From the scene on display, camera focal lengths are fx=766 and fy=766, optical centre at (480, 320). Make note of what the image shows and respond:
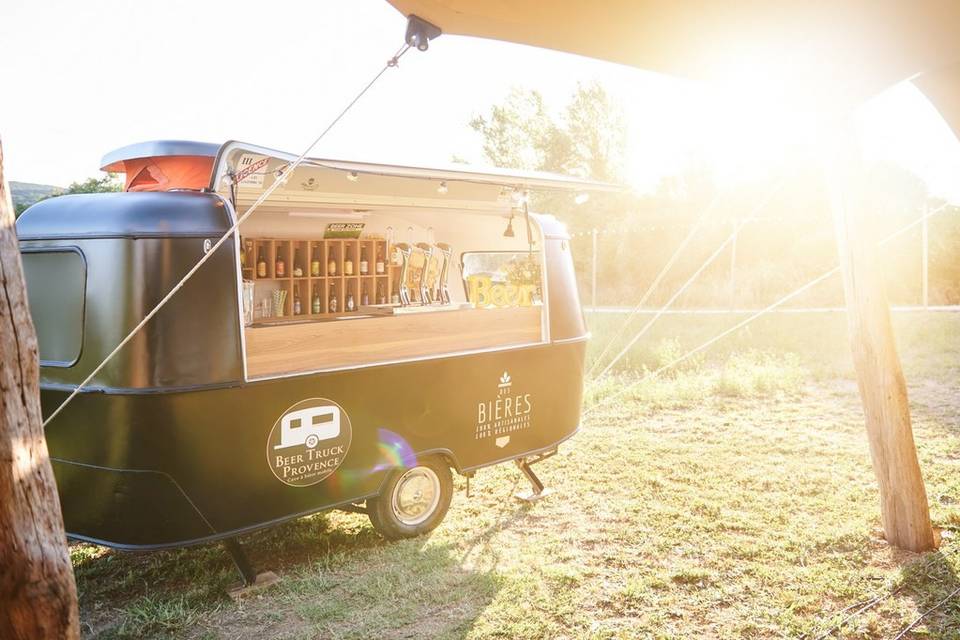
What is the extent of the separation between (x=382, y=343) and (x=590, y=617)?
1912 millimetres

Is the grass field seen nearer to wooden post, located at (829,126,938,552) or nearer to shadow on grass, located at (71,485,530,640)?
shadow on grass, located at (71,485,530,640)

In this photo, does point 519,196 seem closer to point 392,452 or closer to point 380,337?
point 380,337

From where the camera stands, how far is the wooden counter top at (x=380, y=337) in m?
4.04

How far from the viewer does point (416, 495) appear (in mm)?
4965

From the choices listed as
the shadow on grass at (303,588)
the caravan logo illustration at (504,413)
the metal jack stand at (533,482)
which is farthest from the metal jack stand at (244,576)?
the metal jack stand at (533,482)

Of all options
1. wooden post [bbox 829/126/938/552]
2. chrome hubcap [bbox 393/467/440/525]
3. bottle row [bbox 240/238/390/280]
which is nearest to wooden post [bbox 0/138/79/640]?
chrome hubcap [bbox 393/467/440/525]

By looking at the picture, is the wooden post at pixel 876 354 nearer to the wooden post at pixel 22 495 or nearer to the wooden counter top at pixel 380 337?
the wooden counter top at pixel 380 337

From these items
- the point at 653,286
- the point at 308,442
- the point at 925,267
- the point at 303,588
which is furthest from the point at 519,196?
the point at 925,267

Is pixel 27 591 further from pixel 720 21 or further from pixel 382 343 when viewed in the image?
pixel 720 21

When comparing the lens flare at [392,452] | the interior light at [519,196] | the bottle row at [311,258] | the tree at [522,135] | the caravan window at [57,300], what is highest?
the tree at [522,135]

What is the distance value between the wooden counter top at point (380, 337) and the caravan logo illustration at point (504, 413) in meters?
0.32

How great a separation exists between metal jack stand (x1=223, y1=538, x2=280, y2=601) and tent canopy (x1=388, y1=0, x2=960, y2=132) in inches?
121

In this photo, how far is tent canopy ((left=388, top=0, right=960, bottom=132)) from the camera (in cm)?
404

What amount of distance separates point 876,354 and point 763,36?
1965 mm
